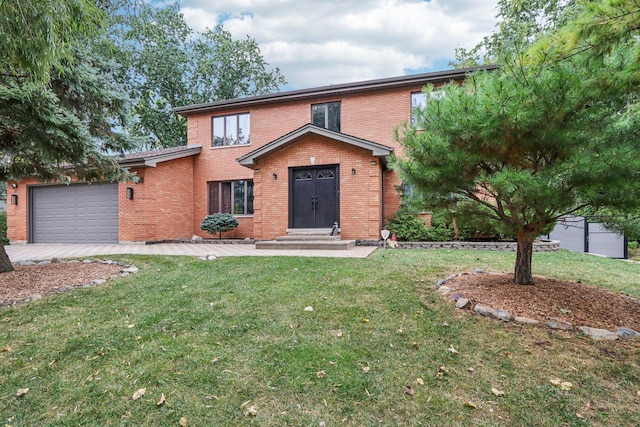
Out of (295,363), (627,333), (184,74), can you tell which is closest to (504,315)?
(627,333)

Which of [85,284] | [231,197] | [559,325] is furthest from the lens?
[231,197]

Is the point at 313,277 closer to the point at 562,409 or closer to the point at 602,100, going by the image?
the point at 562,409

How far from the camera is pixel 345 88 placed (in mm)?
12117

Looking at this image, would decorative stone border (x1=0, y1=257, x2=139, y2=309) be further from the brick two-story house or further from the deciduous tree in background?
the deciduous tree in background

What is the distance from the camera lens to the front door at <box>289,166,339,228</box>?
10641mm

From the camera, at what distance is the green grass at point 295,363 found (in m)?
2.14

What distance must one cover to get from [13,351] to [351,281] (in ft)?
13.2

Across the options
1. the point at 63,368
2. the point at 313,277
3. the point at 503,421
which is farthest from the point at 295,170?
the point at 503,421

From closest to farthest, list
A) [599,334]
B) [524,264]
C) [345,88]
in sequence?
[599,334] → [524,264] → [345,88]

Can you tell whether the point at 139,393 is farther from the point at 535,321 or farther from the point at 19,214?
the point at 19,214

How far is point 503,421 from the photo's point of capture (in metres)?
2.05

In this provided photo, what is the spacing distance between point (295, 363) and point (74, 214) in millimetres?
14194

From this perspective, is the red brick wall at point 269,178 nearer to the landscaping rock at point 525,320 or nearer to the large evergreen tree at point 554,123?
the large evergreen tree at point 554,123

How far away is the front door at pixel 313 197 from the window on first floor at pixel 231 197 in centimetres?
326
